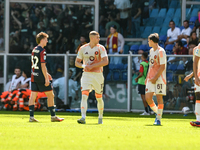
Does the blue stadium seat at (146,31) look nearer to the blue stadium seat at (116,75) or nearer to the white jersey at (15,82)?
the blue stadium seat at (116,75)

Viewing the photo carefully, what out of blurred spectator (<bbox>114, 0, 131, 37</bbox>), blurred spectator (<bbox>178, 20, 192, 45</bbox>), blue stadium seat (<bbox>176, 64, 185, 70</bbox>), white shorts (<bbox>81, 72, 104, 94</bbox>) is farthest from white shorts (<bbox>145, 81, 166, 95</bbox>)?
blurred spectator (<bbox>114, 0, 131, 37</bbox>)

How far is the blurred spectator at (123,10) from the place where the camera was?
2022 centimetres

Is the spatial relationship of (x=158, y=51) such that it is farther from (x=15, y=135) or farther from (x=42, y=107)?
(x=42, y=107)

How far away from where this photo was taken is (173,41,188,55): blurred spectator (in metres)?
16.0

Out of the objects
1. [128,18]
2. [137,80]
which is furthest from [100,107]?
[128,18]

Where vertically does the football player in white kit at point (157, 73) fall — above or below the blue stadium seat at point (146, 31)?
below

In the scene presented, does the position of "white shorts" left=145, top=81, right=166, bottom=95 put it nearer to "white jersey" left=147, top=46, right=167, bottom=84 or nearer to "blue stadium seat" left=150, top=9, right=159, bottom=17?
"white jersey" left=147, top=46, right=167, bottom=84

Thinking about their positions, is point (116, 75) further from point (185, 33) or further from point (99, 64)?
point (99, 64)

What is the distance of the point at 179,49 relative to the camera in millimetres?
16172

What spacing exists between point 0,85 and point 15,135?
9873 mm

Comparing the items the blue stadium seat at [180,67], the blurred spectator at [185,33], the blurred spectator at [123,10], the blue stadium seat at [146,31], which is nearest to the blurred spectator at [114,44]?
the blurred spectator at [185,33]

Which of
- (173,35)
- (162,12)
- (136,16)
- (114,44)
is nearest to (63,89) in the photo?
Answer: (114,44)

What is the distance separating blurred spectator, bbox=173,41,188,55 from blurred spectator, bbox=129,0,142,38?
4357mm

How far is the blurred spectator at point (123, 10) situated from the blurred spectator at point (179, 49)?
4377 mm
